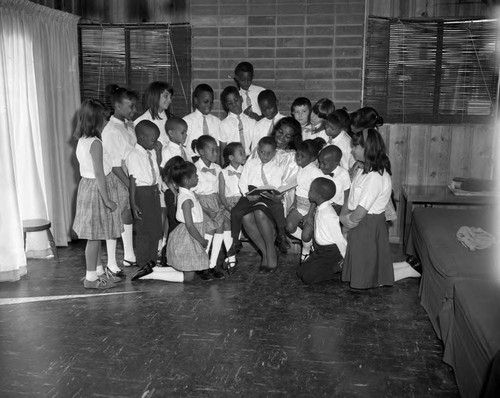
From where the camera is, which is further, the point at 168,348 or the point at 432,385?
the point at 168,348

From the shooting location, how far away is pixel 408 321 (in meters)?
4.46

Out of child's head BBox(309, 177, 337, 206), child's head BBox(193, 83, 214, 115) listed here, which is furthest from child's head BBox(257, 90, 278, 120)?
child's head BBox(309, 177, 337, 206)

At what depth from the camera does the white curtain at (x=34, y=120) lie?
5324mm

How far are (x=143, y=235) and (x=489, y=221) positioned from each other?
300cm

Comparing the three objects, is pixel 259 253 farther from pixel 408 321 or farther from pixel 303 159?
pixel 408 321

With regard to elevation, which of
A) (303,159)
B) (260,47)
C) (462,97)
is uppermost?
(260,47)

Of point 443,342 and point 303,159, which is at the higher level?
point 303,159

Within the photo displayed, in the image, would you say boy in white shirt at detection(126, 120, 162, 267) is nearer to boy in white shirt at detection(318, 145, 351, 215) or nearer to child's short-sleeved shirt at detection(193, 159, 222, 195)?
child's short-sleeved shirt at detection(193, 159, 222, 195)

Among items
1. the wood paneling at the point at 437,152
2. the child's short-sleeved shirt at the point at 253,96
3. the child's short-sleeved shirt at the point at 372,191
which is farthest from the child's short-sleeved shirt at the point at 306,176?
the wood paneling at the point at 437,152

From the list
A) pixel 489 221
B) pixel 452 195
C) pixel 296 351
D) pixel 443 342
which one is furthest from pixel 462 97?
pixel 296 351

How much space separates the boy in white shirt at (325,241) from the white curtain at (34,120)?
2.54 m

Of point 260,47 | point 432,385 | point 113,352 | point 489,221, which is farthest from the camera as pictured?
point 260,47

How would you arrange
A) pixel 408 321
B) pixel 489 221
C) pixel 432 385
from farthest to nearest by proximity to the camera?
pixel 489 221
pixel 408 321
pixel 432 385

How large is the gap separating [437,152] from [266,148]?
2217mm
